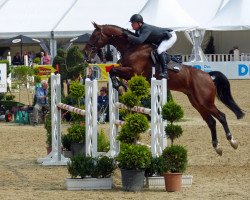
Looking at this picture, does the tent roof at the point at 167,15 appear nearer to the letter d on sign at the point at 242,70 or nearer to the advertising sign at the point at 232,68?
the advertising sign at the point at 232,68

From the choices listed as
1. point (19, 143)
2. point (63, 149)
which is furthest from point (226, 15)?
point (63, 149)

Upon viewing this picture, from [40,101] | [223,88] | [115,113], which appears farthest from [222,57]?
[115,113]

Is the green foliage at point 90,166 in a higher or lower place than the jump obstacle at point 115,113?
lower

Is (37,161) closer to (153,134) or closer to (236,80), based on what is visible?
(153,134)

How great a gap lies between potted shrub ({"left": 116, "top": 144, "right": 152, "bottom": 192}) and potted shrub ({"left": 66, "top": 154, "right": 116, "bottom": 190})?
1.04ft

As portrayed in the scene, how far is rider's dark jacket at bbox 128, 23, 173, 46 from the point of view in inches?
468

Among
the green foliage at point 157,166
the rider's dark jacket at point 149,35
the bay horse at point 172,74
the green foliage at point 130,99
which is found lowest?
the green foliage at point 157,166

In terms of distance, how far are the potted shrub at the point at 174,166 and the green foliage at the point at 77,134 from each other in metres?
2.74

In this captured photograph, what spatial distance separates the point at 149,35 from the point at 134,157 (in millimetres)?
3198

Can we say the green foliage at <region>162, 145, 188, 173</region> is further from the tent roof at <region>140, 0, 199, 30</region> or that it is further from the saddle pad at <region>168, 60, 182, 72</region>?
the tent roof at <region>140, 0, 199, 30</region>

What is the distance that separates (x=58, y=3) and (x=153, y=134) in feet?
90.3

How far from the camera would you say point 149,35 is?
12.1m

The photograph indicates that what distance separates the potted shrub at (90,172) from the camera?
32.0 ft

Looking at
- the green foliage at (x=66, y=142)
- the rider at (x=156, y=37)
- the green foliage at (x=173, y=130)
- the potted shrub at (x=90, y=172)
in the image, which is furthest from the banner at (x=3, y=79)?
the green foliage at (x=173, y=130)
